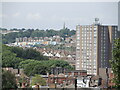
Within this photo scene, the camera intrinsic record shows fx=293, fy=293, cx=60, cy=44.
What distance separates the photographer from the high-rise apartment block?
27.3 ft

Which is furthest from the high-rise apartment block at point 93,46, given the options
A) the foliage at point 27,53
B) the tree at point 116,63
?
the tree at point 116,63

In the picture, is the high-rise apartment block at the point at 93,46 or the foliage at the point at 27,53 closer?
the high-rise apartment block at the point at 93,46

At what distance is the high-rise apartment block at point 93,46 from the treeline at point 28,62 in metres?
0.87

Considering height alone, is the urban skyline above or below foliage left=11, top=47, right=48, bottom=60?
above

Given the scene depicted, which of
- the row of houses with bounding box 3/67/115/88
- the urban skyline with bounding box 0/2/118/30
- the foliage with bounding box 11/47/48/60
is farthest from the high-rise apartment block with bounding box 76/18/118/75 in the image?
the foliage with bounding box 11/47/48/60

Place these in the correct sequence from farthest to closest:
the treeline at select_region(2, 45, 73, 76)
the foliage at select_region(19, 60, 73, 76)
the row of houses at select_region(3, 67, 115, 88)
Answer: the treeline at select_region(2, 45, 73, 76) → the foliage at select_region(19, 60, 73, 76) → the row of houses at select_region(3, 67, 115, 88)

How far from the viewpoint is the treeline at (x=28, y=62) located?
779 centimetres

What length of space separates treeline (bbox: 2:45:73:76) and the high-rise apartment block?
0.87 metres

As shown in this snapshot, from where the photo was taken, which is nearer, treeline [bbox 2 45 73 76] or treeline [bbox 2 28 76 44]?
treeline [bbox 2 45 73 76]

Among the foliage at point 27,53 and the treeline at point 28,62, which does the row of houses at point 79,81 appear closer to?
the treeline at point 28,62

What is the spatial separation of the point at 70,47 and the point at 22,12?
3959mm

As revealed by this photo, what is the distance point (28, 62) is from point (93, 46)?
7.38 ft

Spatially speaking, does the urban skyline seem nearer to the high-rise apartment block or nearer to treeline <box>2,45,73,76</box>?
the high-rise apartment block

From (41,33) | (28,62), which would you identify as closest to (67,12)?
(28,62)
